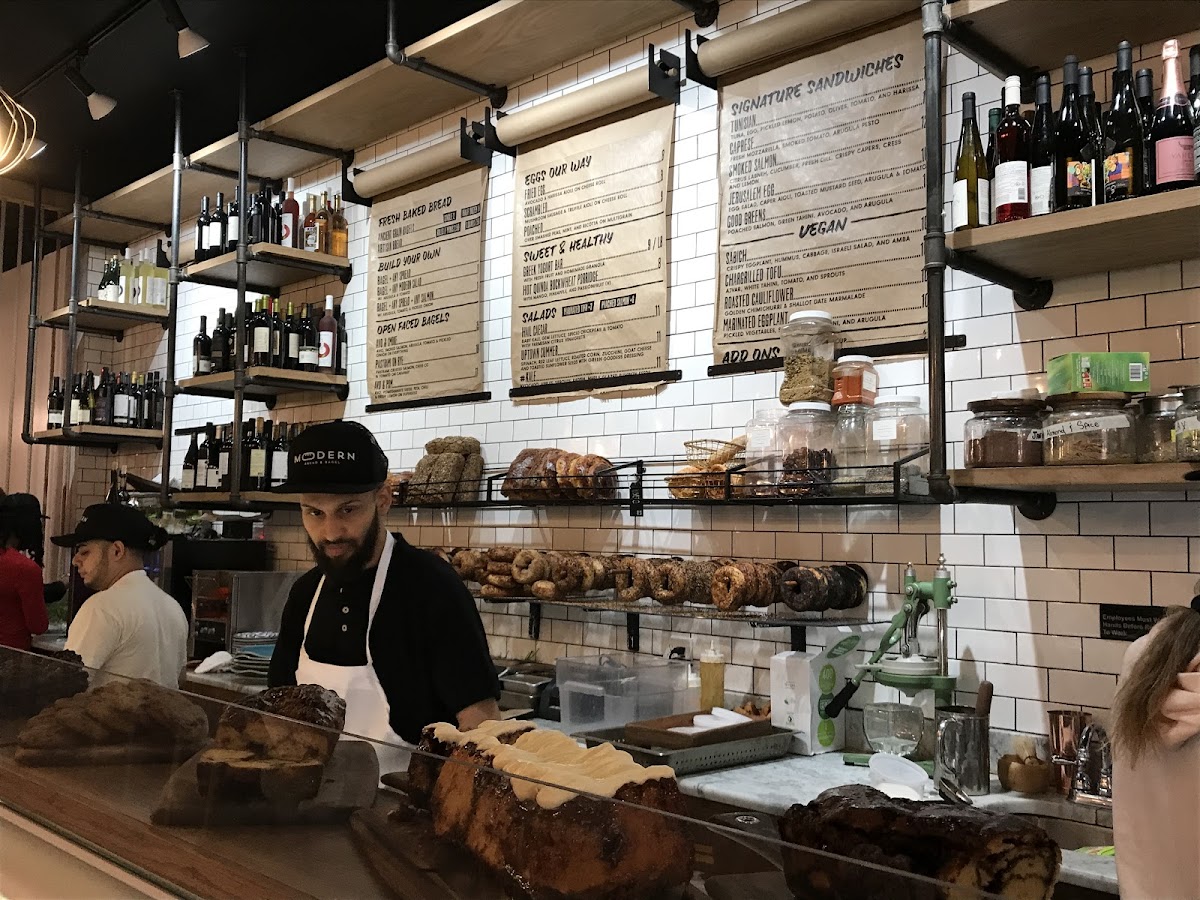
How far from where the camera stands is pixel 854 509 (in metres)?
3.31

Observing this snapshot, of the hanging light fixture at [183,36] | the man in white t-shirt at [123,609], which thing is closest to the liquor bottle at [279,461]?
the man in white t-shirt at [123,609]

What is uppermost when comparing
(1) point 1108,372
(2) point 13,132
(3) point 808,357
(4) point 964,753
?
(2) point 13,132

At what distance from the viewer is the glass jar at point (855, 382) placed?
3.06m

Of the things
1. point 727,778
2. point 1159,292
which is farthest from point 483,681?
point 1159,292

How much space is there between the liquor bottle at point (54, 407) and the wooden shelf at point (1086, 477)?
20.1 feet

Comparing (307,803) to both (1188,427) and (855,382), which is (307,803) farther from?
(855,382)

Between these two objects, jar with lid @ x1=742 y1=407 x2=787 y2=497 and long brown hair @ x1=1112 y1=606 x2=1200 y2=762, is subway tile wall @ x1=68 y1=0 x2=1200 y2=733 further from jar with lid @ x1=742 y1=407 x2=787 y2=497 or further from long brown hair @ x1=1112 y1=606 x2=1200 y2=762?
long brown hair @ x1=1112 y1=606 x2=1200 y2=762

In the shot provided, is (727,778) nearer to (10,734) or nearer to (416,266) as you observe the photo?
(10,734)

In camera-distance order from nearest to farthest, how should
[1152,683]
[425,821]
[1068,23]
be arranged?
1. [425,821]
2. [1152,683]
3. [1068,23]

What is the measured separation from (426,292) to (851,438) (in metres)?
2.41

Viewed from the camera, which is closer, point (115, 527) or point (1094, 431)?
point (1094, 431)

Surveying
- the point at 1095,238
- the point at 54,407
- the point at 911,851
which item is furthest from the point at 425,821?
the point at 54,407

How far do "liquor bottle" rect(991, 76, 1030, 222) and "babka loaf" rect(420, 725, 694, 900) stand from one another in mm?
1980

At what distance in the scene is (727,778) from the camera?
283cm
